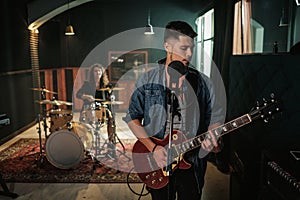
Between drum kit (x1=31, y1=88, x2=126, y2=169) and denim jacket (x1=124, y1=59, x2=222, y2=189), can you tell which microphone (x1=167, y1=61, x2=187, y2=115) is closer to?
denim jacket (x1=124, y1=59, x2=222, y2=189)

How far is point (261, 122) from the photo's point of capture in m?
2.57

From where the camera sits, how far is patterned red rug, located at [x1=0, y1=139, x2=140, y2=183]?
11.9 feet

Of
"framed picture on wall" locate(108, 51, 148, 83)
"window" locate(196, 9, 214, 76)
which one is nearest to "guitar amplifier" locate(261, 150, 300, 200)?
"window" locate(196, 9, 214, 76)

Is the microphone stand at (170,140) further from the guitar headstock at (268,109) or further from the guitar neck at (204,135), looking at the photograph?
the guitar headstock at (268,109)

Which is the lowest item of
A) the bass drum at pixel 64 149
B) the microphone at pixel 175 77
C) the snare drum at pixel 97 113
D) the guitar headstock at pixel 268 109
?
the bass drum at pixel 64 149

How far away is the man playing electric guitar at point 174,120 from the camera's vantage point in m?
1.92

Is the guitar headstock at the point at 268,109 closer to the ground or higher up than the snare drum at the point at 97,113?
higher up

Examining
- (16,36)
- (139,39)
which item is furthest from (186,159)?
(139,39)

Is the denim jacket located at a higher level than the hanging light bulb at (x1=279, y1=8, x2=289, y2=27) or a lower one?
lower

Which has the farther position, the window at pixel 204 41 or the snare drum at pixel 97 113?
the window at pixel 204 41

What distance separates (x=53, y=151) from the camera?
12.3 ft

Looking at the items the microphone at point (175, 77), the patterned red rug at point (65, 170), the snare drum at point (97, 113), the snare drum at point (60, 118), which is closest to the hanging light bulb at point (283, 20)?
the microphone at point (175, 77)

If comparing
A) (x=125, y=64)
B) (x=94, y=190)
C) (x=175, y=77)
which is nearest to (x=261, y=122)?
(x=175, y=77)

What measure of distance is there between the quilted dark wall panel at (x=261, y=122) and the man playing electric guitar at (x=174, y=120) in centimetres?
45
